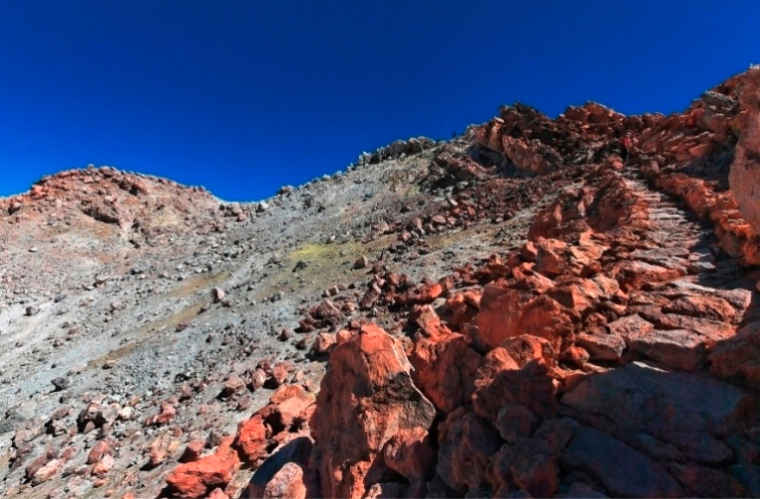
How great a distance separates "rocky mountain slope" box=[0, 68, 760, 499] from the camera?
13.1ft

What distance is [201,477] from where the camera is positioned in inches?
284

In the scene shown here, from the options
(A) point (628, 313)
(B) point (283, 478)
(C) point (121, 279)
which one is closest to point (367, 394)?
(B) point (283, 478)

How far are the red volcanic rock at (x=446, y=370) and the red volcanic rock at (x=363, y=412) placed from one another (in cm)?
21

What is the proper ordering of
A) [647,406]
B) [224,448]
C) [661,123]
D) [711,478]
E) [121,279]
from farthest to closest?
[121,279]
[661,123]
[224,448]
[647,406]
[711,478]

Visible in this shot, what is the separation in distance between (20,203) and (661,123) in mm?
46017

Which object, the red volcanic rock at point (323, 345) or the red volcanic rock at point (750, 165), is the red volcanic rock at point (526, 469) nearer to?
the red volcanic rock at point (750, 165)

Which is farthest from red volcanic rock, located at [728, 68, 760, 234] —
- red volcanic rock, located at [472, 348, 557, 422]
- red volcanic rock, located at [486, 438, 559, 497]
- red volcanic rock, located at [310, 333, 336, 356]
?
red volcanic rock, located at [310, 333, 336, 356]

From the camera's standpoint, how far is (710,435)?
358 cm

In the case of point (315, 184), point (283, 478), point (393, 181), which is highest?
point (315, 184)

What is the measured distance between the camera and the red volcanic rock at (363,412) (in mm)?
5273

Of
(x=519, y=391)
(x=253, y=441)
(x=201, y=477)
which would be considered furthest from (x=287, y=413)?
(x=519, y=391)

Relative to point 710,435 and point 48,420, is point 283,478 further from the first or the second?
point 48,420

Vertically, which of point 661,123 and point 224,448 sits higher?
point 661,123

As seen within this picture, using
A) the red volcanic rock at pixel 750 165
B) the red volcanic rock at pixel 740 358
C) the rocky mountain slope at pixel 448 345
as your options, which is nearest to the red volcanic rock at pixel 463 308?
the rocky mountain slope at pixel 448 345
